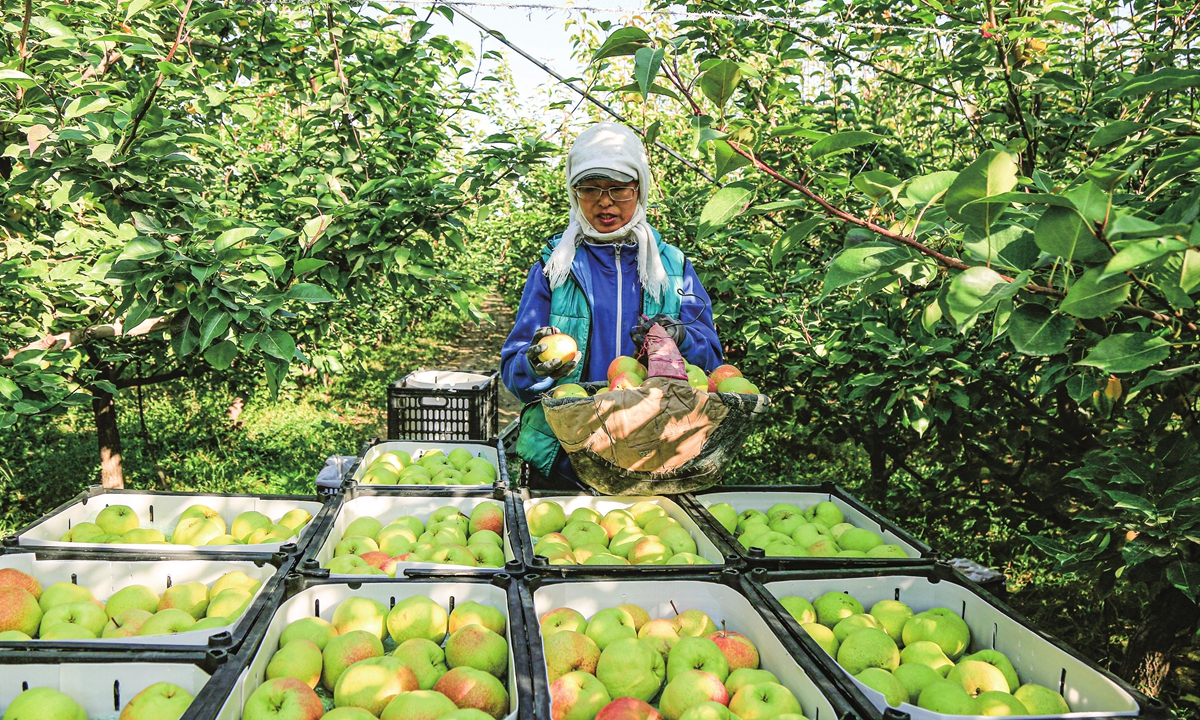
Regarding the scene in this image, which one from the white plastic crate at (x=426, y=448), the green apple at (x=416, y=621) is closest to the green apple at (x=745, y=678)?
the green apple at (x=416, y=621)

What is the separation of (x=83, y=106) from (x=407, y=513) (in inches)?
57.4

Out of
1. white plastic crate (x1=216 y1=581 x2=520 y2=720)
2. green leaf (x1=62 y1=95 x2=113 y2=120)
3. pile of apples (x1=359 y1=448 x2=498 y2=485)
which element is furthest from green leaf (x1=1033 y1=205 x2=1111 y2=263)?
pile of apples (x1=359 y1=448 x2=498 y2=485)

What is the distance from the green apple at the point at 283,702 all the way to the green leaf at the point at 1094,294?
4.67ft

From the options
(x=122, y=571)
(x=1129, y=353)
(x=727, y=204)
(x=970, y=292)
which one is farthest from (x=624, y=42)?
(x=122, y=571)

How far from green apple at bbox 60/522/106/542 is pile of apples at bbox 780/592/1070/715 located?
201 cm

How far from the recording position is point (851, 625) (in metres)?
1.73

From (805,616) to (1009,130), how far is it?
2718mm

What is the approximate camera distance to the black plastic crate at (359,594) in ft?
4.67

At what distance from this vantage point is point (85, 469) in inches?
231

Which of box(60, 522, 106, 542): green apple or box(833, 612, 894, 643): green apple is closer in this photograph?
box(833, 612, 894, 643): green apple

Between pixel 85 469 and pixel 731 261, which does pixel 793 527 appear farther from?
pixel 85 469

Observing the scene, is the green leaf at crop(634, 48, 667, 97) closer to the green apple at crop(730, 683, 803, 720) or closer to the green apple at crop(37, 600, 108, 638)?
the green apple at crop(730, 683, 803, 720)

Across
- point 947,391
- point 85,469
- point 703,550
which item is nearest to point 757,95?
point 947,391

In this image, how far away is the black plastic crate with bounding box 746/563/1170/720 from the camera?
4.39 feet
